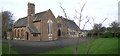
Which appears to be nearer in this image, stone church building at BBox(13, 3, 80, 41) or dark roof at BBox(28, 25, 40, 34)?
dark roof at BBox(28, 25, 40, 34)

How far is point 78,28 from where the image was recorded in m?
6.02

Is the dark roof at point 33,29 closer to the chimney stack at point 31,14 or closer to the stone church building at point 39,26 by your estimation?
the stone church building at point 39,26

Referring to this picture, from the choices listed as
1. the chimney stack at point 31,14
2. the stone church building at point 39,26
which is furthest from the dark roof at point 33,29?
the chimney stack at point 31,14

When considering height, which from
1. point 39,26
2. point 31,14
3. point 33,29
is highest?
point 31,14

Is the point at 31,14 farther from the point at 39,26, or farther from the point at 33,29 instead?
the point at 33,29

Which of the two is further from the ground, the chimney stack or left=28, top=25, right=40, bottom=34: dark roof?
the chimney stack

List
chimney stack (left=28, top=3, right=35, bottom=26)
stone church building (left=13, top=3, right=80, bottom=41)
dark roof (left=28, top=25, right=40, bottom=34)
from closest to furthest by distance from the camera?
dark roof (left=28, top=25, right=40, bottom=34) → stone church building (left=13, top=3, right=80, bottom=41) → chimney stack (left=28, top=3, right=35, bottom=26)

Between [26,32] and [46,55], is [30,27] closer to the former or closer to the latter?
[26,32]

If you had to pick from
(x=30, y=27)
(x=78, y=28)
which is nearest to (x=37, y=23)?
(x=30, y=27)

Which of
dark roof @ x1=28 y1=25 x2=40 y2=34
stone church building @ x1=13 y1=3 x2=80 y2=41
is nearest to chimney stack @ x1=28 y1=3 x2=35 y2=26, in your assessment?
stone church building @ x1=13 y1=3 x2=80 y2=41

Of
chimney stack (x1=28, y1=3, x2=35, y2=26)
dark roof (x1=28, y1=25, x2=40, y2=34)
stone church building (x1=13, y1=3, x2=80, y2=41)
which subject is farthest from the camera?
chimney stack (x1=28, y1=3, x2=35, y2=26)

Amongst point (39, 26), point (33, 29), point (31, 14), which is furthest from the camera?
point (31, 14)

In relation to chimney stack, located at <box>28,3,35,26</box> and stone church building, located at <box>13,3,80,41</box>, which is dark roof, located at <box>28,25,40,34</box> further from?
chimney stack, located at <box>28,3,35,26</box>

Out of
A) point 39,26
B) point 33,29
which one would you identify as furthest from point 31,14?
point 33,29
